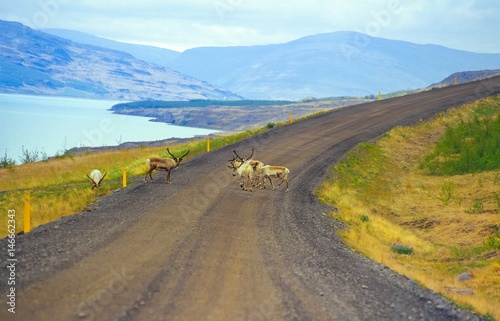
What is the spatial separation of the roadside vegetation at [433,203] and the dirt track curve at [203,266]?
72.3 inches

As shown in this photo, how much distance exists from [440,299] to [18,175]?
117 ft

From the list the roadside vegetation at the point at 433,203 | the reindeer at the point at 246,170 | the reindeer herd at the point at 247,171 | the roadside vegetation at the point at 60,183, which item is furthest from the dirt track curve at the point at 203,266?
the roadside vegetation at the point at 433,203

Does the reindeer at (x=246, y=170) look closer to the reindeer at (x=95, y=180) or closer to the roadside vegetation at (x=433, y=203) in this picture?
the roadside vegetation at (x=433, y=203)

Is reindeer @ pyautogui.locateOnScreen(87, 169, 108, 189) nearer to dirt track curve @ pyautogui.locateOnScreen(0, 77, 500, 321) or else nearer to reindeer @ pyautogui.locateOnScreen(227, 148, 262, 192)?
dirt track curve @ pyautogui.locateOnScreen(0, 77, 500, 321)

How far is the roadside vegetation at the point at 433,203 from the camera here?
18250mm

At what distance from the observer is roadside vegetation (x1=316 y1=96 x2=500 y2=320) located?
59.9ft

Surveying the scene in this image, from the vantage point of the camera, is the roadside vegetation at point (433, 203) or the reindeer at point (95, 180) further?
the reindeer at point (95, 180)

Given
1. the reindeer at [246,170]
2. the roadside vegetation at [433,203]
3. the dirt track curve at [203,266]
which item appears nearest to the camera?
the dirt track curve at [203,266]

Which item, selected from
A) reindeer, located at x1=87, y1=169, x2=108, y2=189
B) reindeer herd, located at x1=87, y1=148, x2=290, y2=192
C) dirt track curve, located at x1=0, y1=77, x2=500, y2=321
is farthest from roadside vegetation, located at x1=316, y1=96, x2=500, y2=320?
reindeer, located at x1=87, y1=169, x2=108, y2=189

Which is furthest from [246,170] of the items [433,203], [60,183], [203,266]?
[60,183]

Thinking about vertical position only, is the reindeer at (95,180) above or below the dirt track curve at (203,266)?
above

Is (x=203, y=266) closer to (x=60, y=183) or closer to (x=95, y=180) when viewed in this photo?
(x=95, y=180)

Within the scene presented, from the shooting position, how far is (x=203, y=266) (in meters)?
14.1

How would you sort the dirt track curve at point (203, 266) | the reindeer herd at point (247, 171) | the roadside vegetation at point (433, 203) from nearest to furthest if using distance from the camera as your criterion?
the dirt track curve at point (203, 266), the roadside vegetation at point (433, 203), the reindeer herd at point (247, 171)
